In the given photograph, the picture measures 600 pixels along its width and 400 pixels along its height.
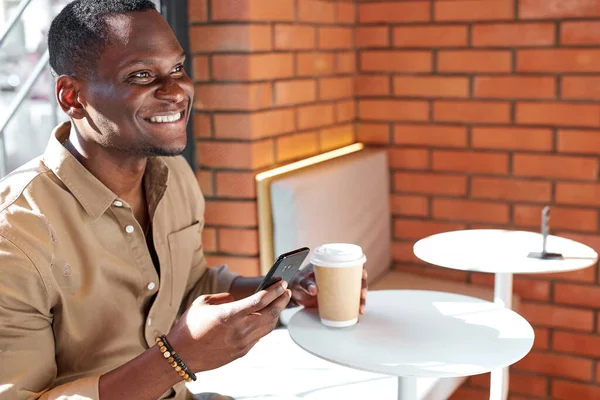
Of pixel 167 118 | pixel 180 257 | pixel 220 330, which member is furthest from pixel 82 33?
pixel 220 330

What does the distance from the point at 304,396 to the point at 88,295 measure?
0.66 meters

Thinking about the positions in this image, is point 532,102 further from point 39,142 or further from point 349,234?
point 39,142

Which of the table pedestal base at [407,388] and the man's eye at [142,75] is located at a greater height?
the man's eye at [142,75]

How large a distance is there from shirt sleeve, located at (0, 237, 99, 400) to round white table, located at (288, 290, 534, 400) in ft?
1.42

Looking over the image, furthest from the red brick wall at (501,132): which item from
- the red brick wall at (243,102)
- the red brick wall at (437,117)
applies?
the red brick wall at (243,102)

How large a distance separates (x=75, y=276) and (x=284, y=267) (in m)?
0.37

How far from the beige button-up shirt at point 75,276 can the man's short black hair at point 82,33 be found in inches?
5.9

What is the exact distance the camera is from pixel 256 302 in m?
1.19

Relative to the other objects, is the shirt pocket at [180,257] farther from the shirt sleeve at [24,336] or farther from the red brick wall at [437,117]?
the red brick wall at [437,117]

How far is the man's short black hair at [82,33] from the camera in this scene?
1324mm

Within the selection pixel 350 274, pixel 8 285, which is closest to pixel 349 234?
pixel 350 274

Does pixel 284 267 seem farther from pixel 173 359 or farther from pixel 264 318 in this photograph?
pixel 173 359

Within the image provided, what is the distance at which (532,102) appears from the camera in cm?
260

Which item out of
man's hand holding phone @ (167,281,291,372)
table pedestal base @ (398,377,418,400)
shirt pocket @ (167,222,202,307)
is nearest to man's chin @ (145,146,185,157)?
shirt pocket @ (167,222,202,307)
